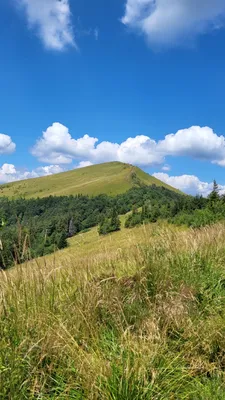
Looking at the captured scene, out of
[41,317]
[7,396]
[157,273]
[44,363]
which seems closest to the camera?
[7,396]

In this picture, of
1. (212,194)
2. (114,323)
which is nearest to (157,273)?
(114,323)

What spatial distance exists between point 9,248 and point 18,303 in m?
0.92

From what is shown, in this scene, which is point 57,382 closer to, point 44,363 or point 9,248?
point 44,363

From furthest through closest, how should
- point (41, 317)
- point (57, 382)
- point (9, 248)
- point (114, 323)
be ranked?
1. point (9, 248)
2. point (114, 323)
3. point (41, 317)
4. point (57, 382)

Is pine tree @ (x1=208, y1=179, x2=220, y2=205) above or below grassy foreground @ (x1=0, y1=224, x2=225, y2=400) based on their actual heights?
above

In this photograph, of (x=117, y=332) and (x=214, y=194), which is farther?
(x=214, y=194)

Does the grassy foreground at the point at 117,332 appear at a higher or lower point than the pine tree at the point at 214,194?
lower

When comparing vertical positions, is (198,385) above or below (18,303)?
below

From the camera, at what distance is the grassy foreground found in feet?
8.29

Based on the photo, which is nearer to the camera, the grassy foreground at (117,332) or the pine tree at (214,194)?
the grassy foreground at (117,332)

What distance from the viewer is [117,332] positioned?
3367mm

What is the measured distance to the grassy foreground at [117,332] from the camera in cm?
253

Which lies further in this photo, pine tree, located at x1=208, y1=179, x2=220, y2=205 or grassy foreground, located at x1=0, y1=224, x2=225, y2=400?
pine tree, located at x1=208, y1=179, x2=220, y2=205

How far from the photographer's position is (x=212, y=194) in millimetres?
59000
